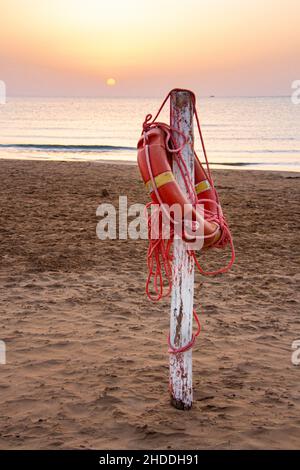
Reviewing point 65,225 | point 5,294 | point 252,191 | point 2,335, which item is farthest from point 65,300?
point 252,191

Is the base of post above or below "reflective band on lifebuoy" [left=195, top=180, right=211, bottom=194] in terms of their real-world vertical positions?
below

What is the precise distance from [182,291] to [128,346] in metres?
1.42

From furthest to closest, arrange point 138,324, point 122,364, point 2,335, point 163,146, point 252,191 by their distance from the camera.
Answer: point 252,191
point 138,324
point 2,335
point 122,364
point 163,146

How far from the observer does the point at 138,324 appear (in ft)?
17.6

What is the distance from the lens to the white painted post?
3.53 meters

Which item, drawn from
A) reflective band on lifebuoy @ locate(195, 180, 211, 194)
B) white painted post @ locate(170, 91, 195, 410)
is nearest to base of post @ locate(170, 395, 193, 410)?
white painted post @ locate(170, 91, 195, 410)

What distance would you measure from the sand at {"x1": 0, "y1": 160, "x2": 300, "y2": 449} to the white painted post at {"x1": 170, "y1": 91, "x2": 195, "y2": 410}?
6.8 inches

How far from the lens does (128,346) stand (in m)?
4.87

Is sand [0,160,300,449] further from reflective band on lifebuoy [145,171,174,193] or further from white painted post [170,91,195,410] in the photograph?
reflective band on lifebuoy [145,171,174,193]

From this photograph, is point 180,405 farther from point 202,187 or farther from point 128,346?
point 202,187

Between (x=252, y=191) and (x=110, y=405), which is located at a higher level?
(x=252, y=191)

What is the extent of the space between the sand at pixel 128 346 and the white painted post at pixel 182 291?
173 mm

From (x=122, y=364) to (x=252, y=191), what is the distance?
29.4ft

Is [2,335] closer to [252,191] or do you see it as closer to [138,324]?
[138,324]
